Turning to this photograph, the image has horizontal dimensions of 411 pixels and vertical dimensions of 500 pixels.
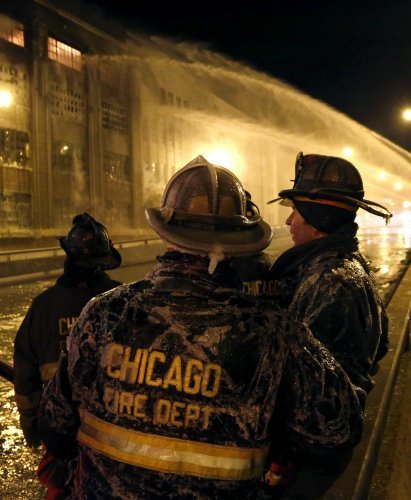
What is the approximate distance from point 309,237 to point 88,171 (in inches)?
1329

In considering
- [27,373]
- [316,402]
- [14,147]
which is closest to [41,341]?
[27,373]

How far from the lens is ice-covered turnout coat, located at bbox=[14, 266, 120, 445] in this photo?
3035mm

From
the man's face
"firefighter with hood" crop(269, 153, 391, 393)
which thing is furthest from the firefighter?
the man's face

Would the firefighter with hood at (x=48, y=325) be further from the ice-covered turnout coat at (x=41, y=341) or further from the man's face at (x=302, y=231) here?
the man's face at (x=302, y=231)

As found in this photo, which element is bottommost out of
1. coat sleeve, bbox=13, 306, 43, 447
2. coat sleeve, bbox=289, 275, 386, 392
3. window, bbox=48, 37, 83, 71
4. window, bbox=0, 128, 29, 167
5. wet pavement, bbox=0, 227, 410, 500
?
wet pavement, bbox=0, 227, 410, 500

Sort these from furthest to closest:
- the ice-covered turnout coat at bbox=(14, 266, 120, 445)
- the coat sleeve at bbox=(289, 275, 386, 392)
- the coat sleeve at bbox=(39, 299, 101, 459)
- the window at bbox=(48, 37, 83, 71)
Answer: the window at bbox=(48, 37, 83, 71)
the ice-covered turnout coat at bbox=(14, 266, 120, 445)
the coat sleeve at bbox=(289, 275, 386, 392)
the coat sleeve at bbox=(39, 299, 101, 459)

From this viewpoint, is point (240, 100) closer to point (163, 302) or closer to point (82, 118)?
point (82, 118)

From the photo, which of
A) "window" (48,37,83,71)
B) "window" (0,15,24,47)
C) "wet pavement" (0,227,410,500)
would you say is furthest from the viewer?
"window" (48,37,83,71)

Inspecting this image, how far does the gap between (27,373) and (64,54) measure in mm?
33628

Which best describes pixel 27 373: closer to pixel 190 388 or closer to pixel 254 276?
pixel 254 276

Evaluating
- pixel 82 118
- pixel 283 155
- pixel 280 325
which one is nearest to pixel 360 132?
pixel 280 325

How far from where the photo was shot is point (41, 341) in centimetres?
305

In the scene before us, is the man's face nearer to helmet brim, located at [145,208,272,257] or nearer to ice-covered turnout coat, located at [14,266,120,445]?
helmet brim, located at [145,208,272,257]

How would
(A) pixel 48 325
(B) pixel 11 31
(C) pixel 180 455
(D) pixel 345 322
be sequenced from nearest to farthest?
(C) pixel 180 455 → (D) pixel 345 322 → (A) pixel 48 325 → (B) pixel 11 31
